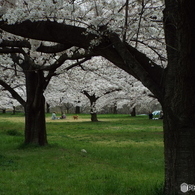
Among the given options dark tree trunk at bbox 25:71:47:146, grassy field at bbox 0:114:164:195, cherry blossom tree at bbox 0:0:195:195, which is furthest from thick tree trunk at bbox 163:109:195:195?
dark tree trunk at bbox 25:71:47:146

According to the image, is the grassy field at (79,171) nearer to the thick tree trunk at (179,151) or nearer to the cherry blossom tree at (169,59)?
the thick tree trunk at (179,151)

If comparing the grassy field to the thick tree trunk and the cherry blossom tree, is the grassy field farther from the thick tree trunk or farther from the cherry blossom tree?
the cherry blossom tree

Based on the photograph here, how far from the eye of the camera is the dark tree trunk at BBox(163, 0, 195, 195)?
4125 mm

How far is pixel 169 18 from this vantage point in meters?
4.62

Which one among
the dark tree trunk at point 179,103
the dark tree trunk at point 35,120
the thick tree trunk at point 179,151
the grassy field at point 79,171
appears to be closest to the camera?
the dark tree trunk at point 179,103

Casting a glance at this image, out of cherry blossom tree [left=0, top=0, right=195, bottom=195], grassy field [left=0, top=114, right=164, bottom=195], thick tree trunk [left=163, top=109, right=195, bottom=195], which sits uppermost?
cherry blossom tree [left=0, top=0, right=195, bottom=195]

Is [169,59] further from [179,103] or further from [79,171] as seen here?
[79,171]

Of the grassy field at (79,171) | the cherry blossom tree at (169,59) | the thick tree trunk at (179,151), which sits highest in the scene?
the cherry blossom tree at (169,59)

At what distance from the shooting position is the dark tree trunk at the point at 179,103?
4.12 m

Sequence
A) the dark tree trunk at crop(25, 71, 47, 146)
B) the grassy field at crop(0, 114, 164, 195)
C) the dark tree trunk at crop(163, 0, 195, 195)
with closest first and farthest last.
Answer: the dark tree trunk at crop(163, 0, 195, 195) → the grassy field at crop(0, 114, 164, 195) → the dark tree trunk at crop(25, 71, 47, 146)

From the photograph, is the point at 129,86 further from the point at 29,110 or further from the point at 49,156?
the point at 49,156

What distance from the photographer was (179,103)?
14.3ft

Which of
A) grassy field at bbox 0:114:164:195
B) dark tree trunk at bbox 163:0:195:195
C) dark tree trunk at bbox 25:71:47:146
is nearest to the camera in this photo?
dark tree trunk at bbox 163:0:195:195

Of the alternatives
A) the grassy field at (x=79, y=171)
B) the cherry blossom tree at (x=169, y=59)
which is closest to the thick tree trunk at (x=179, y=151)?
the cherry blossom tree at (x=169, y=59)
